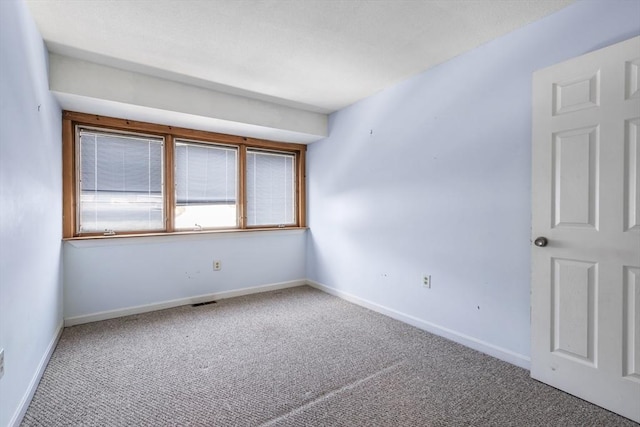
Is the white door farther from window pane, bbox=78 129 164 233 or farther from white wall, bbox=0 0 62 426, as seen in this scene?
window pane, bbox=78 129 164 233

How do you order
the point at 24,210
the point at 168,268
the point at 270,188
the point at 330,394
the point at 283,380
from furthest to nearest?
the point at 270,188
the point at 168,268
the point at 283,380
the point at 330,394
the point at 24,210

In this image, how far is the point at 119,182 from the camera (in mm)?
3236

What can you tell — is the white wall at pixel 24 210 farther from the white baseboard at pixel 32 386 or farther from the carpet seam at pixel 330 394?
the carpet seam at pixel 330 394

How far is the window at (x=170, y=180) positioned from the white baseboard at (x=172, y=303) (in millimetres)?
779

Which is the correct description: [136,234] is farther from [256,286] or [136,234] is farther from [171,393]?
[171,393]

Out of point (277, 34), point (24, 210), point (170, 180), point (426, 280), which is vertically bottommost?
point (426, 280)

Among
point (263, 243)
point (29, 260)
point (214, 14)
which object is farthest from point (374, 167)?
point (29, 260)

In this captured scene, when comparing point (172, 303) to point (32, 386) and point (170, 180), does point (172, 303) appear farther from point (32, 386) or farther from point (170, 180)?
point (32, 386)

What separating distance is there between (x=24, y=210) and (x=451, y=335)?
9.98ft

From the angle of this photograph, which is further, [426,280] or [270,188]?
[270,188]

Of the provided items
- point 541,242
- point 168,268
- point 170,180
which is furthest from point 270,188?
point 541,242

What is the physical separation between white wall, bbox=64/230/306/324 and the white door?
115 inches

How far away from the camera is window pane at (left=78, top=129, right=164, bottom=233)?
3.08 meters

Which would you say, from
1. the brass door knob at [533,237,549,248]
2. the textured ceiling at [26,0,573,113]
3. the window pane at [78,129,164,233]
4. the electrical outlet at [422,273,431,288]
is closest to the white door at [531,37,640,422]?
the brass door knob at [533,237,549,248]
